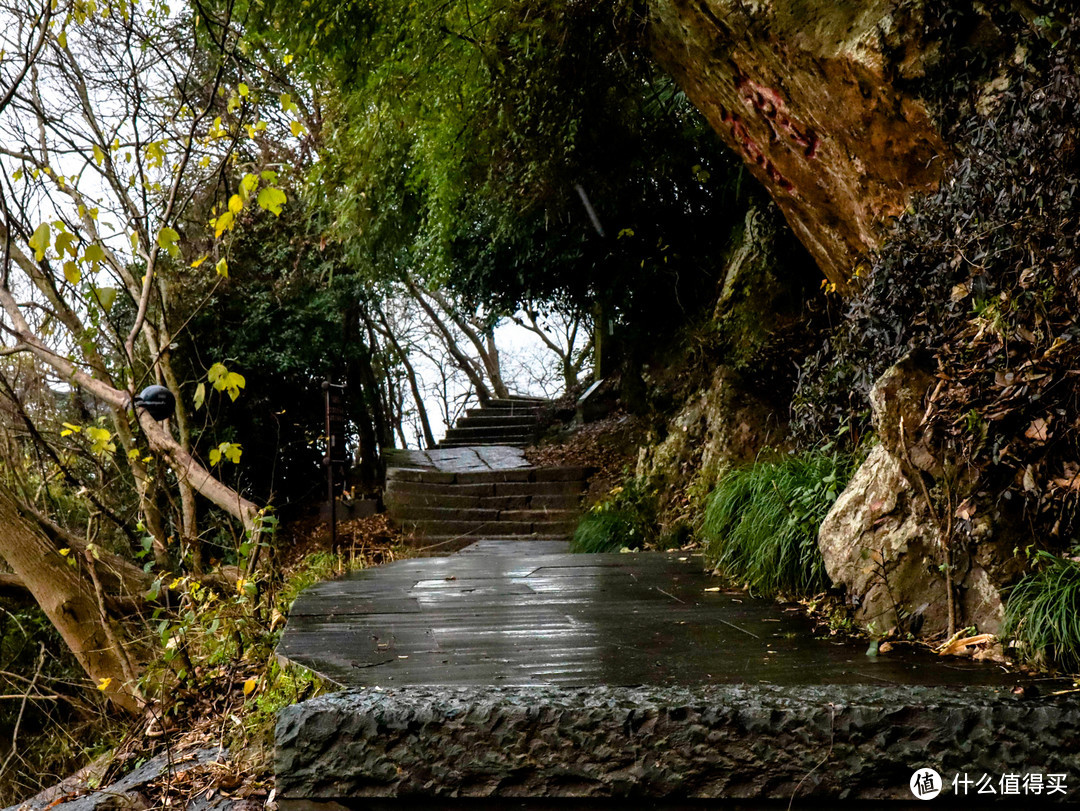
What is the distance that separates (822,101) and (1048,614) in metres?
3.10

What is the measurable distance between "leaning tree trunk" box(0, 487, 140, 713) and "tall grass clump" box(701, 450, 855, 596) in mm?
3551

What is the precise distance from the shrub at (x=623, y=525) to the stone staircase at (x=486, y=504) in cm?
135

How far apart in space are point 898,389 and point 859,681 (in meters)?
1.13

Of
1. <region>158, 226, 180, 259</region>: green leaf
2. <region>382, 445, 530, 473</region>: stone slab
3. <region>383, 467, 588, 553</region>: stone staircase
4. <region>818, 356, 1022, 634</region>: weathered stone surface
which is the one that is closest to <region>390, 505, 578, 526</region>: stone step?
<region>383, 467, 588, 553</region>: stone staircase

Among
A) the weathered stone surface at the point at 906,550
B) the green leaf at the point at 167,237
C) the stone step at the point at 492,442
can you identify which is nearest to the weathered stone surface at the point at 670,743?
the weathered stone surface at the point at 906,550

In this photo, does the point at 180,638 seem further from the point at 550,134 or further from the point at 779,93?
the point at 550,134

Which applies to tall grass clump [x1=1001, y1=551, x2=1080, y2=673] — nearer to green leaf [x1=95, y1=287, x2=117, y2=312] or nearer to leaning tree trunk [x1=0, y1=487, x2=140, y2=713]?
green leaf [x1=95, y1=287, x2=117, y2=312]

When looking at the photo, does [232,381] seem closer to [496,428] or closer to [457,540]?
[457,540]

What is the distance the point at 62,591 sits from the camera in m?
5.04

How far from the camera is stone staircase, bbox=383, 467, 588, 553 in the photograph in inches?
371

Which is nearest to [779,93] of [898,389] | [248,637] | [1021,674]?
[898,389]

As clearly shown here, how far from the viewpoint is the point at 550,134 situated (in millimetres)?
7285

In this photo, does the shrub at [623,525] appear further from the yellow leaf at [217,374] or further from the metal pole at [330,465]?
the yellow leaf at [217,374]

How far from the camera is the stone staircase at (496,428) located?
14102 mm
